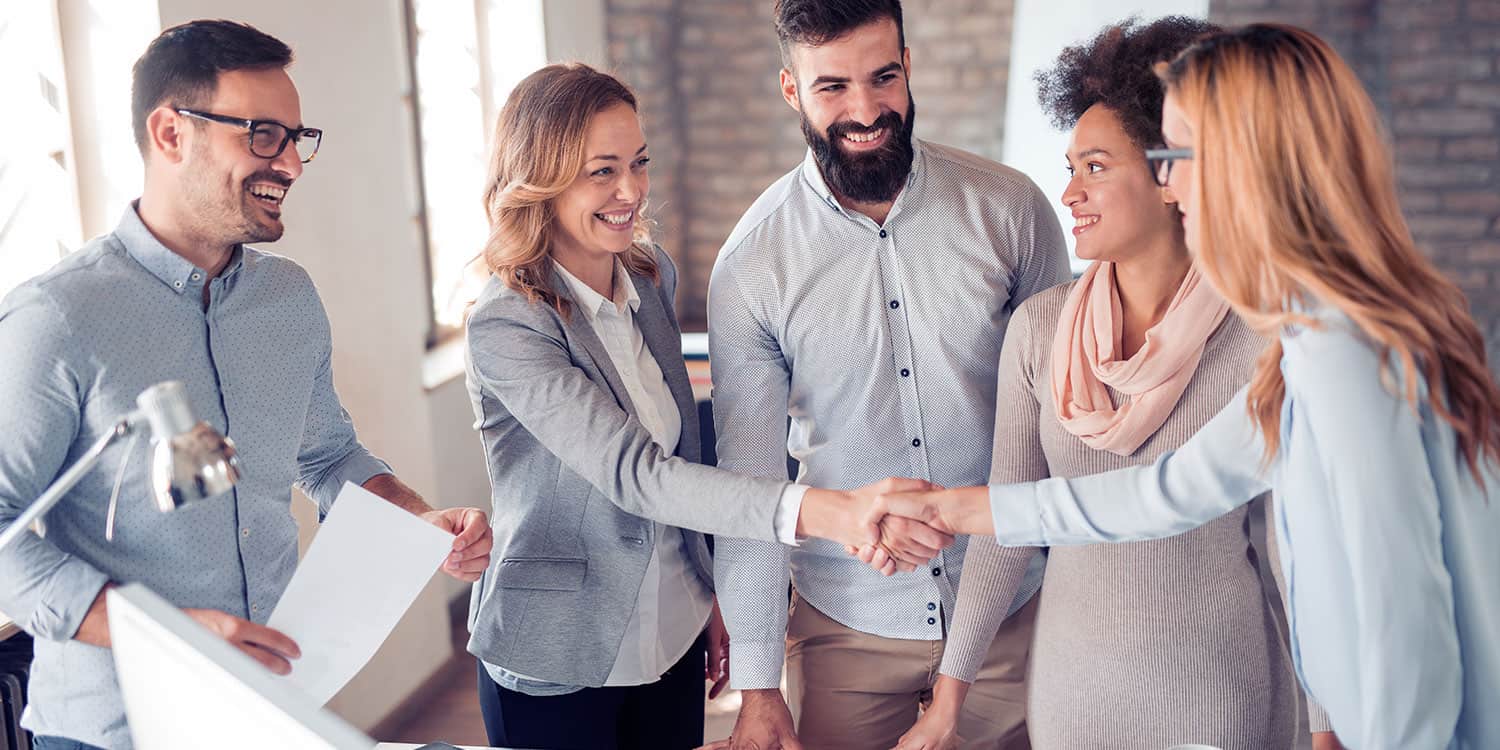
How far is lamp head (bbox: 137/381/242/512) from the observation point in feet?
3.23

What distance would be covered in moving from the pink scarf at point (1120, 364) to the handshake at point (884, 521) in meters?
0.23

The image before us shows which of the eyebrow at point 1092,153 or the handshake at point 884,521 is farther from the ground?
the eyebrow at point 1092,153

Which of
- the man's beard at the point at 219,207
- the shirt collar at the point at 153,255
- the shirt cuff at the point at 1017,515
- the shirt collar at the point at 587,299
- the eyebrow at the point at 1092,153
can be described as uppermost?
the eyebrow at the point at 1092,153

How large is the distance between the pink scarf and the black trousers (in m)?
0.76

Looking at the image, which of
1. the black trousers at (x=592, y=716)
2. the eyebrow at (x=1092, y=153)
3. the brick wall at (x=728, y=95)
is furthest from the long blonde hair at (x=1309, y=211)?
the brick wall at (x=728, y=95)

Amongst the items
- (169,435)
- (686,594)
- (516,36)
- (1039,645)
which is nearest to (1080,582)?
(1039,645)

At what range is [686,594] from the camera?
6.47 feet

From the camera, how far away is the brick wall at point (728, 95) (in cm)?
500

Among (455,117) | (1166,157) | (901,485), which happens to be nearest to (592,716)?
(901,485)

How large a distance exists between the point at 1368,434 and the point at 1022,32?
354 centimetres

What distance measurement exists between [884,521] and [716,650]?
1.64 ft

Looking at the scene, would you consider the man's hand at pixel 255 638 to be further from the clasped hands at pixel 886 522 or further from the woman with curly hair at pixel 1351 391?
the woman with curly hair at pixel 1351 391

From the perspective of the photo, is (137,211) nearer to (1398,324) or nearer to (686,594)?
(686,594)

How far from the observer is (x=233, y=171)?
5.19 feet
